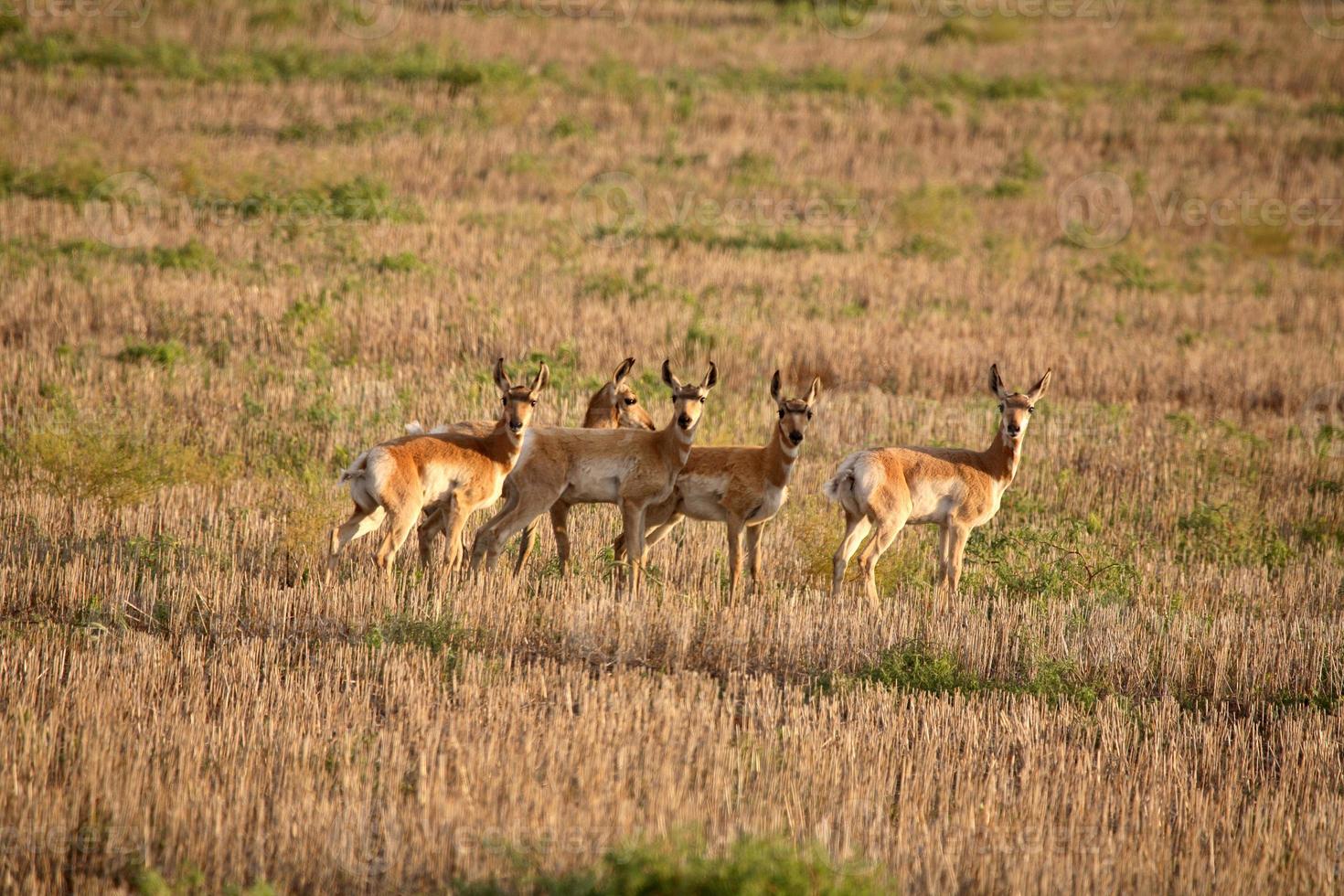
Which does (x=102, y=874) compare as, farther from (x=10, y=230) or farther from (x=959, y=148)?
(x=959, y=148)

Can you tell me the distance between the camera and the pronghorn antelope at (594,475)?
11125mm

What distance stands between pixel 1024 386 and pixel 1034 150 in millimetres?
17790

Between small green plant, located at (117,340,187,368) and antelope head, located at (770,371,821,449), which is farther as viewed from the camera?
small green plant, located at (117,340,187,368)

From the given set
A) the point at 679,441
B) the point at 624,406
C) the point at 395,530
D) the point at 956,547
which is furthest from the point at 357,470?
the point at 956,547

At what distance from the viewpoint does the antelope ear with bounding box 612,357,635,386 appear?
11.6 m

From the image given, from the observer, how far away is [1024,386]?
1934 cm

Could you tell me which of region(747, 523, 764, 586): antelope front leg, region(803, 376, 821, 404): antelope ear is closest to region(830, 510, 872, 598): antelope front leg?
region(747, 523, 764, 586): antelope front leg

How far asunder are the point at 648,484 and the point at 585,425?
1790 millimetres

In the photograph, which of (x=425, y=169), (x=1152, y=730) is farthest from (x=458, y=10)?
(x=1152, y=730)

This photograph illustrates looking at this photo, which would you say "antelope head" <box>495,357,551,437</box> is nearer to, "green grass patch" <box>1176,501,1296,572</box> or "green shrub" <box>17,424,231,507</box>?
"green shrub" <box>17,424,231,507</box>

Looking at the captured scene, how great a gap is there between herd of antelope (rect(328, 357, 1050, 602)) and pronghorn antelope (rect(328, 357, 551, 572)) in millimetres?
11

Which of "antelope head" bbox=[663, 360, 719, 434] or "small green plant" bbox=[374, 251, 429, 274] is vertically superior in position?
"small green plant" bbox=[374, 251, 429, 274]

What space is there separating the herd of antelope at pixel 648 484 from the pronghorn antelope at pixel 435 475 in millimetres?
11

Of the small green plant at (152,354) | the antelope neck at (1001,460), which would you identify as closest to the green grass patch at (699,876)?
the antelope neck at (1001,460)
